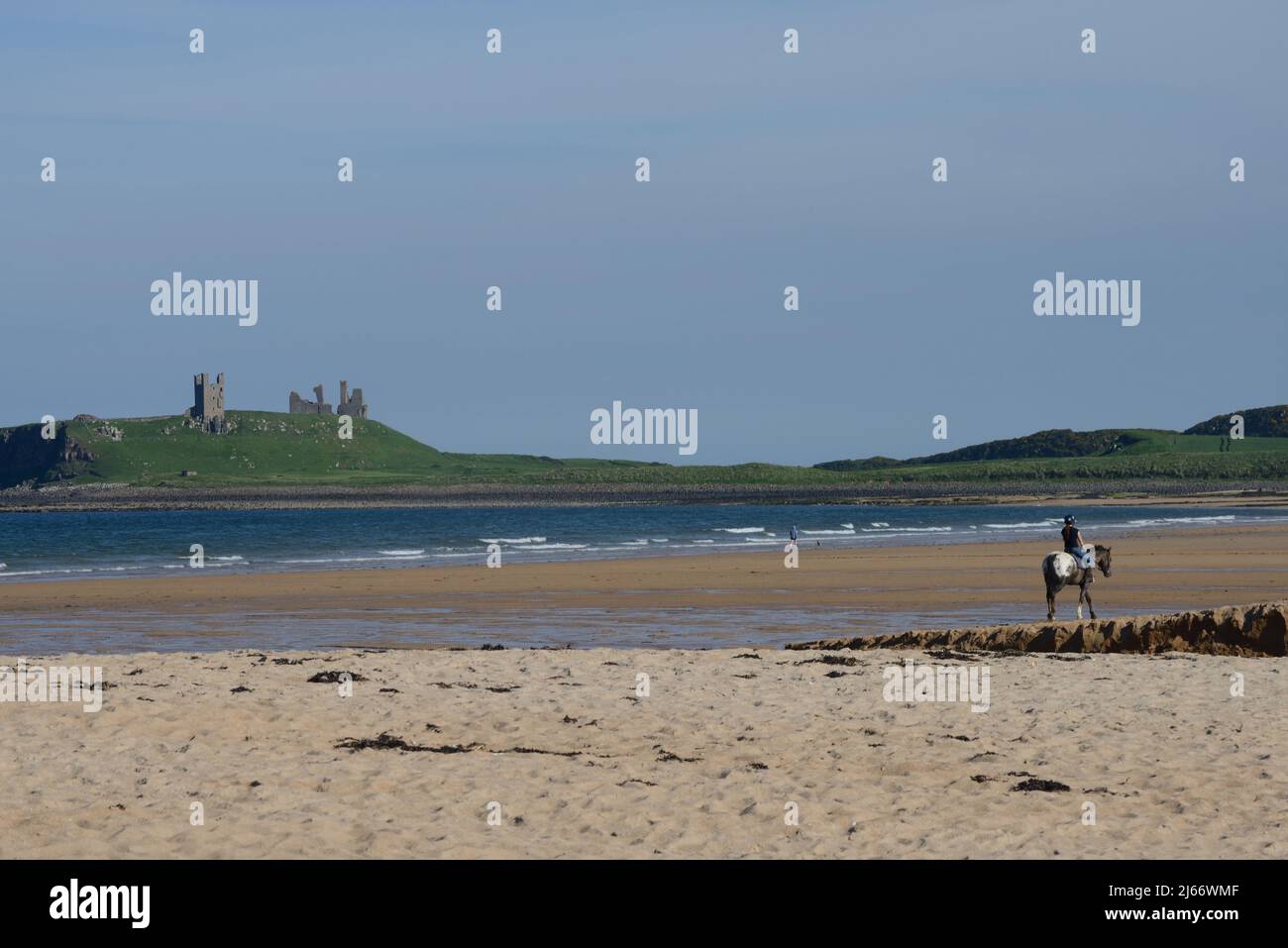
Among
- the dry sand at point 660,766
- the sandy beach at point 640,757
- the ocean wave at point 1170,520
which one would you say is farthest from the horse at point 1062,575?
the ocean wave at point 1170,520

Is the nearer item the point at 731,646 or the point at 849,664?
the point at 849,664

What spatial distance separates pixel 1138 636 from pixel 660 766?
10654 millimetres

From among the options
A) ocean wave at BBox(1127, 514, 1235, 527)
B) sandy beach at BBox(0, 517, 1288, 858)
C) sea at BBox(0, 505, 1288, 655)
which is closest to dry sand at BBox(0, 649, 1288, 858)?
sandy beach at BBox(0, 517, 1288, 858)

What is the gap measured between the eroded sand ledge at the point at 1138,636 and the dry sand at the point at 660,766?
46.0 inches

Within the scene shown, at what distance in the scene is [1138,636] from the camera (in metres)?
21.0

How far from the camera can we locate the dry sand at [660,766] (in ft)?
34.3

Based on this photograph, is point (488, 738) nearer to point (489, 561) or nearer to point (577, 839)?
point (577, 839)

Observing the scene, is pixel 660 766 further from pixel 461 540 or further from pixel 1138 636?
pixel 461 540

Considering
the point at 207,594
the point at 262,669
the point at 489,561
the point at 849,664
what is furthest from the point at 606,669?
the point at 489,561
